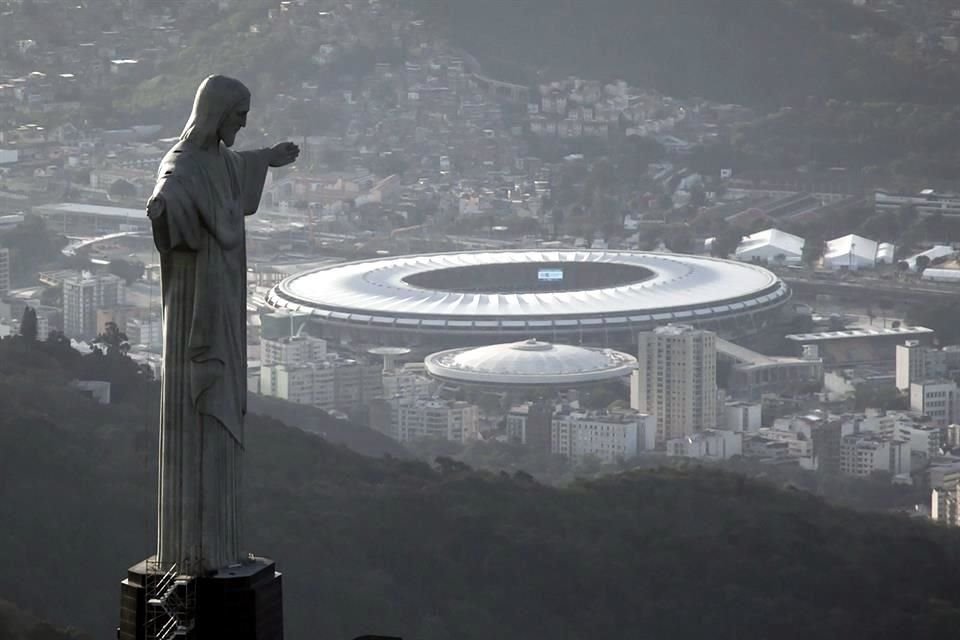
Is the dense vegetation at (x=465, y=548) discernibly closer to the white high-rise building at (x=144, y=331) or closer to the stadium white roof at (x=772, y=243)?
the white high-rise building at (x=144, y=331)

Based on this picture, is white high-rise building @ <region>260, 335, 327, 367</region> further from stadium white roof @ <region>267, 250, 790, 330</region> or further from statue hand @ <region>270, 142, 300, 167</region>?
statue hand @ <region>270, 142, 300, 167</region>

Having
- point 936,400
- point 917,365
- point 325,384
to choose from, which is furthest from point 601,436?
point 917,365

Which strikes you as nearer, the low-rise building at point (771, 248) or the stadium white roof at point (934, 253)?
the stadium white roof at point (934, 253)

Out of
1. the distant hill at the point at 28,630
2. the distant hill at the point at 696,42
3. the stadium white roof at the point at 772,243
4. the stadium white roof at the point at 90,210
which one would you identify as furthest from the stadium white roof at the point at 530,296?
the distant hill at the point at 28,630

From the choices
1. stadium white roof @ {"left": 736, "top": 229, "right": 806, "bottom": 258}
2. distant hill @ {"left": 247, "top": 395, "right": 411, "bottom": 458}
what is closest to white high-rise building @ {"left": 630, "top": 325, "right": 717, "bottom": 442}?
distant hill @ {"left": 247, "top": 395, "right": 411, "bottom": 458}

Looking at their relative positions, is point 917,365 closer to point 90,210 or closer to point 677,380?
point 677,380

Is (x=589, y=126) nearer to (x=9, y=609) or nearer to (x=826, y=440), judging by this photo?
(x=826, y=440)
